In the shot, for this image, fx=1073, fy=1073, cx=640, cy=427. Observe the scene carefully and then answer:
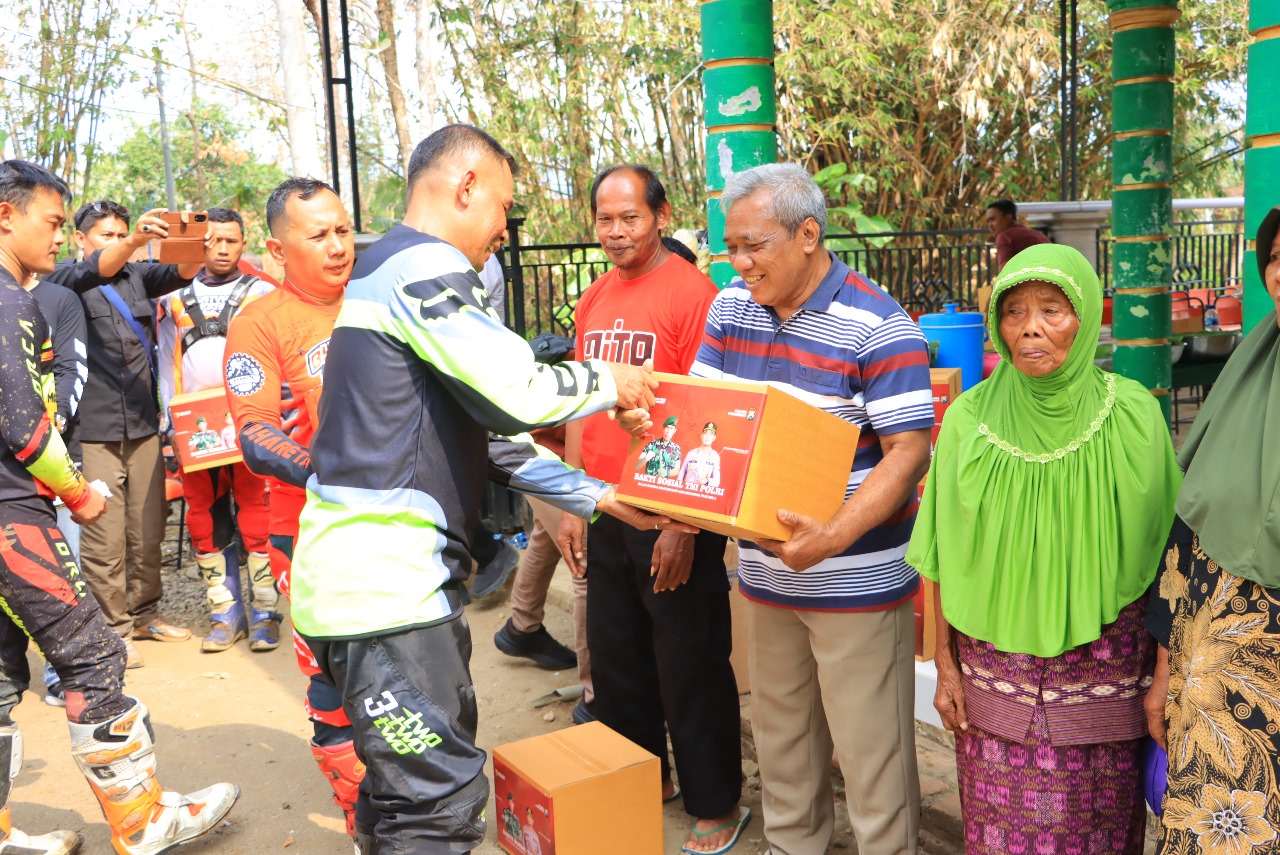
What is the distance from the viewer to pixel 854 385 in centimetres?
304

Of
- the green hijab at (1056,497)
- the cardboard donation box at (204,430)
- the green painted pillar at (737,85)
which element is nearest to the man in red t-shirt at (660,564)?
the green painted pillar at (737,85)

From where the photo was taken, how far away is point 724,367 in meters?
3.36

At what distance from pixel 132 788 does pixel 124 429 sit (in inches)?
121

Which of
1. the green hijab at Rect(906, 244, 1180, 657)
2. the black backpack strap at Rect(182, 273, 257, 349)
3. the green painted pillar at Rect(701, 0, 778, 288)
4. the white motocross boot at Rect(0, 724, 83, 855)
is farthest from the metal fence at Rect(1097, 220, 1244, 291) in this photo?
the white motocross boot at Rect(0, 724, 83, 855)

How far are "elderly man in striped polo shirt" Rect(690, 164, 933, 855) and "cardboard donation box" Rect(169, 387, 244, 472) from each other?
11.1 ft

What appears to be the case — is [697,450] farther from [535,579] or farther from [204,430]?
[204,430]

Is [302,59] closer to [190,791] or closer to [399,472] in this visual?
[190,791]

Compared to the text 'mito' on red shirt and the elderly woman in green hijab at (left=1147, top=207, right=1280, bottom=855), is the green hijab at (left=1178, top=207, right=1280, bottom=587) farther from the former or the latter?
the text 'mito' on red shirt

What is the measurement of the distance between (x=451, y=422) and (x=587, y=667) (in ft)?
8.56

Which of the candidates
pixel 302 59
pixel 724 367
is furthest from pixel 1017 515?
pixel 302 59

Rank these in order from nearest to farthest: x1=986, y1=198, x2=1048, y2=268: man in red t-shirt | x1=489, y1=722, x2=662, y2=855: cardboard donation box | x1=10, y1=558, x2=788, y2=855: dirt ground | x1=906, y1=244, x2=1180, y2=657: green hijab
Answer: x1=906, y1=244, x2=1180, y2=657: green hijab
x1=489, y1=722, x2=662, y2=855: cardboard donation box
x1=10, y1=558, x2=788, y2=855: dirt ground
x1=986, y1=198, x2=1048, y2=268: man in red t-shirt

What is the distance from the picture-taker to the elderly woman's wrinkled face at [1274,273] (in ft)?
7.47

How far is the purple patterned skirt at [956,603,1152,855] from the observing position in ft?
8.45

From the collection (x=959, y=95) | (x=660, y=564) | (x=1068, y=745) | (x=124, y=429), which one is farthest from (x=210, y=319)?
(x=959, y=95)
